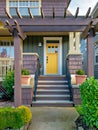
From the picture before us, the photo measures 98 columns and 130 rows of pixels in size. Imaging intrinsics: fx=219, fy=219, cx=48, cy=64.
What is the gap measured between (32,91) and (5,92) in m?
1.67

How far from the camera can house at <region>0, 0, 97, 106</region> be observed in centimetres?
673

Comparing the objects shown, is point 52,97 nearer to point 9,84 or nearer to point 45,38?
point 9,84

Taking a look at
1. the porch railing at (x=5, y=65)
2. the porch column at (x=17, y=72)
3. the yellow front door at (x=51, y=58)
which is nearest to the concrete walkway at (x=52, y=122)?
the porch column at (x=17, y=72)

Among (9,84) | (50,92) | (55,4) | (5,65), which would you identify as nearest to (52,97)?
(50,92)

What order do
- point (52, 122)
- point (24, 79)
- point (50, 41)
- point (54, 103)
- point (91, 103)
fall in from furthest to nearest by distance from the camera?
point (50, 41), point (24, 79), point (54, 103), point (52, 122), point (91, 103)

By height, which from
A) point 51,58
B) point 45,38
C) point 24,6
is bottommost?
point 51,58

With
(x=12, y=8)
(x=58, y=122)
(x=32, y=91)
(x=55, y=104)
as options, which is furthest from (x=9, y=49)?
(x=58, y=122)

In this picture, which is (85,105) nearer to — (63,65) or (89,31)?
(89,31)

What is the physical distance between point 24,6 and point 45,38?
7.86 ft

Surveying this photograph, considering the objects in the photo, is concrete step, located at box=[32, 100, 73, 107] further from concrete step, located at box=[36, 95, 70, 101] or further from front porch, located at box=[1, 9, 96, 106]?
front porch, located at box=[1, 9, 96, 106]

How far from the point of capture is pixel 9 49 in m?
14.6

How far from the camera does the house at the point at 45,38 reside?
6727mm

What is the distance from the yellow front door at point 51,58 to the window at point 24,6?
7.75 feet

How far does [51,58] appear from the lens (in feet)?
47.4
